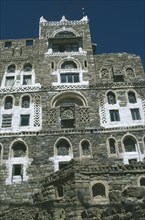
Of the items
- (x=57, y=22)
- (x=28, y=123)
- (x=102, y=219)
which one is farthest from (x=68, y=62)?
(x=102, y=219)

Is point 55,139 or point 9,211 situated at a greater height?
point 55,139

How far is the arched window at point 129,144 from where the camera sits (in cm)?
2650

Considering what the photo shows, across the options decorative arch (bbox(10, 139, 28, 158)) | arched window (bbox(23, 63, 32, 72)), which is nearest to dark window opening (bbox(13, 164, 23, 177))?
decorative arch (bbox(10, 139, 28, 158))

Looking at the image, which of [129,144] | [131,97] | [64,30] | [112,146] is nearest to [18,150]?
[112,146]

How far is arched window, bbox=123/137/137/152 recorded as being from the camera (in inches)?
1043

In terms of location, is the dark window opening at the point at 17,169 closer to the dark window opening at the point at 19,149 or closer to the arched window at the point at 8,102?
the dark window opening at the point at 19,149

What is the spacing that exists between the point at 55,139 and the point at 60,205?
8.63 metres

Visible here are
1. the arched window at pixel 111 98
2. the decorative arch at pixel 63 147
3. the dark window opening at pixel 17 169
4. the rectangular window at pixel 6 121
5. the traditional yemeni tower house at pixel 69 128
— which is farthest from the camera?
the arched window at pixel 111 98

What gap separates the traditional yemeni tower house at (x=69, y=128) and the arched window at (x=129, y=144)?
80mm

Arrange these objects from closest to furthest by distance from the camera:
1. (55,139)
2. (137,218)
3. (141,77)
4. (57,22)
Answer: (137,218) < (55,139) < (141,77) < (57,22)

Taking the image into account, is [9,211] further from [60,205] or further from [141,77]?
[141,77]

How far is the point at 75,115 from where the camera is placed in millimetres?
28219

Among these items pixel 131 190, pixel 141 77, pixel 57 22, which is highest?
pixel 57 22

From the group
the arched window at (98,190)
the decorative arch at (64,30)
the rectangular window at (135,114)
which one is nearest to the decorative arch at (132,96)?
the rectangular window at (135,114)
